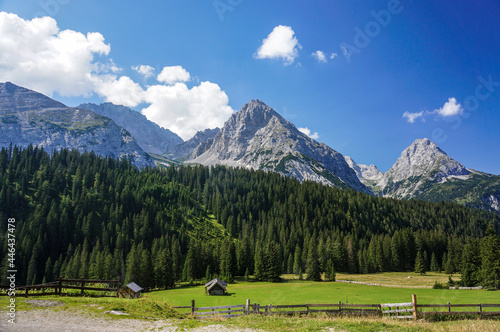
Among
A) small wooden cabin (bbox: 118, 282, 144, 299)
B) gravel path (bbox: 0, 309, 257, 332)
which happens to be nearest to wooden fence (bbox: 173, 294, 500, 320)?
gravel path (bbox: 0, 309, 257, 332)

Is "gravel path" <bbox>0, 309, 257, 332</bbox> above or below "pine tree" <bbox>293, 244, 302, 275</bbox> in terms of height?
above

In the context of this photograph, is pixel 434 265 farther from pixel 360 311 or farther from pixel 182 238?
pixel 360 311

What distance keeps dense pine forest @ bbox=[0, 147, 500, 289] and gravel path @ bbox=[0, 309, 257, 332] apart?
7847 centimetres

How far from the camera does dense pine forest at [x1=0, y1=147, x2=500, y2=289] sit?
102875 millimetres

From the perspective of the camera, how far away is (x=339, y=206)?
7761 inches

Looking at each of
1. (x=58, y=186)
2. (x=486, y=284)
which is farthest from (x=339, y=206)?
(x=58, y=186)

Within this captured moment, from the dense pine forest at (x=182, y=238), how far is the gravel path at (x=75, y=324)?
257 feet

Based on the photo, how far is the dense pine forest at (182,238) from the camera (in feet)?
338

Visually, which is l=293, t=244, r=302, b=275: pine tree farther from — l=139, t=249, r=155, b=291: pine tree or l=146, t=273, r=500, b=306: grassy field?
l=139, t=249, r=155, b=291: pine tree

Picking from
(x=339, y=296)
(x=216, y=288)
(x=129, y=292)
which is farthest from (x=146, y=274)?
(x=339, y=296)

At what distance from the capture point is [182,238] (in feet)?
505

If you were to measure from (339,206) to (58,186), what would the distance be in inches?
7456

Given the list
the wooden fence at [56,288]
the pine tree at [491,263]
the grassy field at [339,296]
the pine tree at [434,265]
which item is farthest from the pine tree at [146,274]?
the pine tree at [434,265]

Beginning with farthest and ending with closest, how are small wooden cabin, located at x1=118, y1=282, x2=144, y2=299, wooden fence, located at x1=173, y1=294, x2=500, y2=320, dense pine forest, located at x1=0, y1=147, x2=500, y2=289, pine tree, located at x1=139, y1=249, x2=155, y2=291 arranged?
dense pine forest, located at x1=0, y1=147, x2=500, y2=289 < pine tree, located at x1=139, y1=249, x2=155, y2=291 < small wooden cabin, located at x1=118, y1=282, x2=144, y2=299 < wooden fence, located at x1=173, y1=294, x2=500, y2=320
